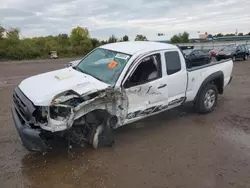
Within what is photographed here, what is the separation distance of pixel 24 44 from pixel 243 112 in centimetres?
3338

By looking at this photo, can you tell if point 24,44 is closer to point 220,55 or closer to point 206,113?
point 220,55

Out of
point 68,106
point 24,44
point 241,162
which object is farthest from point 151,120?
point 24,44

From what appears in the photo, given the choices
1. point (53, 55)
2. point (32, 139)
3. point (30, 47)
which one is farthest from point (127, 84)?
point (30, 47)

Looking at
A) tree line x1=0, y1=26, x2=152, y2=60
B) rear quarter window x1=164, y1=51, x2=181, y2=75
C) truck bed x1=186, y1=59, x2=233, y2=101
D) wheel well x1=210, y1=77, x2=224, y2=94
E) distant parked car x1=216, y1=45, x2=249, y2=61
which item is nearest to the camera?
rear quarter window x1=164, y1=51, x2=181, y2=75

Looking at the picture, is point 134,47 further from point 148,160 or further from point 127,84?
A: point 148,160

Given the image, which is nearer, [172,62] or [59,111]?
[59,111]

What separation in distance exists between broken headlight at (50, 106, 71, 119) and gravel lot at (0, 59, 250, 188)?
846 mm

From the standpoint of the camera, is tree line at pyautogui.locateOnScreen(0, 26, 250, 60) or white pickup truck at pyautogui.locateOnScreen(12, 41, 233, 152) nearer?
white pickup truck at pyautogui.locateOnScreen(12, 41, 233, 152)

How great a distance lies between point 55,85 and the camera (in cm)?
427

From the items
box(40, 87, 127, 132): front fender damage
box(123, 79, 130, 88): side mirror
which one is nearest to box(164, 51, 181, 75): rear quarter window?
box(123, 79, 130, 88): side mirror

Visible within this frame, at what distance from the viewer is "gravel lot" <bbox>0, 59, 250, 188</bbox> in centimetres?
371

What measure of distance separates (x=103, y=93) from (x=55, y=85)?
2.65 ft

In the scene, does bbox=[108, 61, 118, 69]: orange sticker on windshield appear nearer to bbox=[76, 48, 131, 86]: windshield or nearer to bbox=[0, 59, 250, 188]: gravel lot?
bbox=[76, 48, 131, 86]: windshield

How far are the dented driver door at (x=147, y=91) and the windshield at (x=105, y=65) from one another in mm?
258
